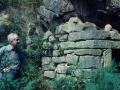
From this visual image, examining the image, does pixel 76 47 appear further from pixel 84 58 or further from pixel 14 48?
pixel 14 48

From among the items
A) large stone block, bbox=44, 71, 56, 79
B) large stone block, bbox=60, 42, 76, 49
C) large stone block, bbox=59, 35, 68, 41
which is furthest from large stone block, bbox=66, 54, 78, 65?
large stone block, bbox=44, 71, 56, 79

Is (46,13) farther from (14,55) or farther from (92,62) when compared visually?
(14,55)

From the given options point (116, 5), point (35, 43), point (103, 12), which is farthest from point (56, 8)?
point (116, 5)

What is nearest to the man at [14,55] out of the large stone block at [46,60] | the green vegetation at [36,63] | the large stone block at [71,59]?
the green vegetation at [36,63]

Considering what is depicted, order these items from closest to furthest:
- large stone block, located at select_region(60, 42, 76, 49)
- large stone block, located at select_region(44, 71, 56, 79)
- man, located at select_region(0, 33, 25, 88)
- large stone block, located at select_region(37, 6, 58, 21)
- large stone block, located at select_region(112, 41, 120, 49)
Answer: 1. man, located at select_region(0, 33, 25, 88)
2. large stone block, located at select_region(112, 41, 120, 49)
3. large stone block, located at select_region(60, 42, 76, 49)
4. large stone block, located at select_region(44, 71, 56, 79)
5. large stone block, located at select_region(37, 6, 58, 21)

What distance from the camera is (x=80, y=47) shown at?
6215 mm

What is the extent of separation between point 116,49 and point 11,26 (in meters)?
3.72

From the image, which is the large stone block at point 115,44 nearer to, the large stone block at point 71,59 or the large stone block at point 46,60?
the large stone block at point 71,59

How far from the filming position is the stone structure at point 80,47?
19.9ft

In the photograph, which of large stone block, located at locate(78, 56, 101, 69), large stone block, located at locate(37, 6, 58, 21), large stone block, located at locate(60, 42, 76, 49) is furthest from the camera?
large stone block, located at locate(37, 6, 58, 21)

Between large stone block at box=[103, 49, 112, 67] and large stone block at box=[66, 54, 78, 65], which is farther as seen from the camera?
large stone block at box=[66, 54, 78, 65]

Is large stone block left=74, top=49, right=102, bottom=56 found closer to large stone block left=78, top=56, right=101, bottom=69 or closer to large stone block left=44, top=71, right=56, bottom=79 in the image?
large stone block left=78, top=56, right=101, bottom=69

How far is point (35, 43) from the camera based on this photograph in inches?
305

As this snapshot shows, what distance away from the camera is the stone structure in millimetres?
6070
